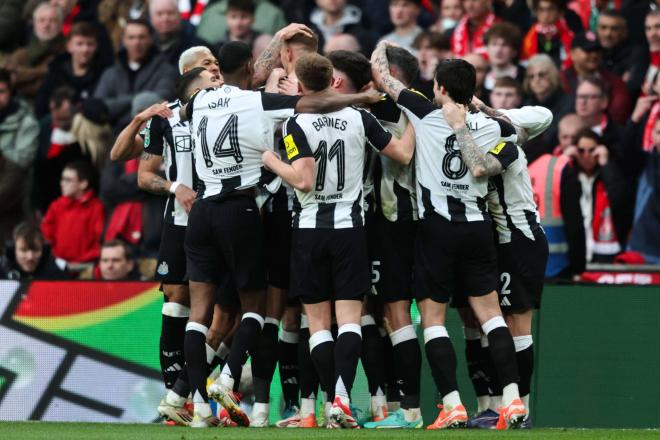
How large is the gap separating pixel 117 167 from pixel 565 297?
5.63 meters

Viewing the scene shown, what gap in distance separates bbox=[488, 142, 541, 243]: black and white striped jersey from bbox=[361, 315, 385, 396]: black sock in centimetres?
116

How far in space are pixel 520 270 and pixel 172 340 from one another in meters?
2.80

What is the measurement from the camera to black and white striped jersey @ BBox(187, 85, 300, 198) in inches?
391

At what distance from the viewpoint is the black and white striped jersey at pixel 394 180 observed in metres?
10.1

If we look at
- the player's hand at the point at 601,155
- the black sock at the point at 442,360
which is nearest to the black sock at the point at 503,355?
the black sock at the point at 442,360

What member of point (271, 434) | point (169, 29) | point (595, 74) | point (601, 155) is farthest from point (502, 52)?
point (271, 434)

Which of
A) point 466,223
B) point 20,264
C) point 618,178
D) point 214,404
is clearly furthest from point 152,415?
point 618,178

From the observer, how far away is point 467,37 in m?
15.7

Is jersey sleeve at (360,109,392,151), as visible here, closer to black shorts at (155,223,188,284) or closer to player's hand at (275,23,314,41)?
player's hand at (275,23,314,41)

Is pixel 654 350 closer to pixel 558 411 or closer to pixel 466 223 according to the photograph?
pixel 558 411

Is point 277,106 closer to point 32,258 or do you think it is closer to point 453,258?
point 453,258

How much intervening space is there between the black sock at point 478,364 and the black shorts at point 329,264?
1.15 metres

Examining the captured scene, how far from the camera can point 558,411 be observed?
38.1ft

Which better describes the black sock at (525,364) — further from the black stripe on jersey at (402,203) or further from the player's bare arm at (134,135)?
the player's bare arm at (134,135)
